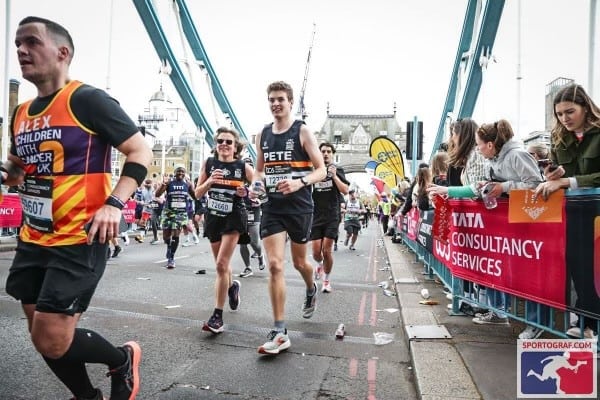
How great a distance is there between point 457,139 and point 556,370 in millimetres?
2352

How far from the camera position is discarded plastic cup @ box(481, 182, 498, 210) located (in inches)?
142

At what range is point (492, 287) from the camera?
12.3 ft

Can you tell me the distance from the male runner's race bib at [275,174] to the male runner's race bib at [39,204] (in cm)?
199

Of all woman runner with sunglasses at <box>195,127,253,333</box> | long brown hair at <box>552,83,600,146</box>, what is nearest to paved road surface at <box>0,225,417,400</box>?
woman runner with sunglasses at <box>195,127,253,333</box>

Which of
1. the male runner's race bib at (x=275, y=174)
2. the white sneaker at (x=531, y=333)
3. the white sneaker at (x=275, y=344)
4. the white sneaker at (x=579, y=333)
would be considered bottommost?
the white sneaker at (x=275, y=344)

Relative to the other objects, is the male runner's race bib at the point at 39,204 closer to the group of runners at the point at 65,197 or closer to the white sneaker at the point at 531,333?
the group of runners at the point at 65,197

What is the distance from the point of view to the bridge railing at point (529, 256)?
2.72 m

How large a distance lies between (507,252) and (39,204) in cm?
313

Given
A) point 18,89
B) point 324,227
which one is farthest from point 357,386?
point 18,89

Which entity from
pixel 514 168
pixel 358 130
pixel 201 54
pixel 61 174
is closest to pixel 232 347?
pixel 61 174

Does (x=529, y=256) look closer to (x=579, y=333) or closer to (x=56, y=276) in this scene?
(x=579, y=333)

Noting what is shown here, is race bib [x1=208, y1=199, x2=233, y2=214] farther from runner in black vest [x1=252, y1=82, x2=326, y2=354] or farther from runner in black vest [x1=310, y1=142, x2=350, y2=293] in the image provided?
runner in black vest [x1=310, y1=142, x2=350, y2=293]

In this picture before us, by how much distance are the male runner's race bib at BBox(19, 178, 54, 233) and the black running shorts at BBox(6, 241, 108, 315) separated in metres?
0.10

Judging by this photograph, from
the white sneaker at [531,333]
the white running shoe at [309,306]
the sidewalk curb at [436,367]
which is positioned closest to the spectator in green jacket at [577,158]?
the white sneaker at [531,333]
